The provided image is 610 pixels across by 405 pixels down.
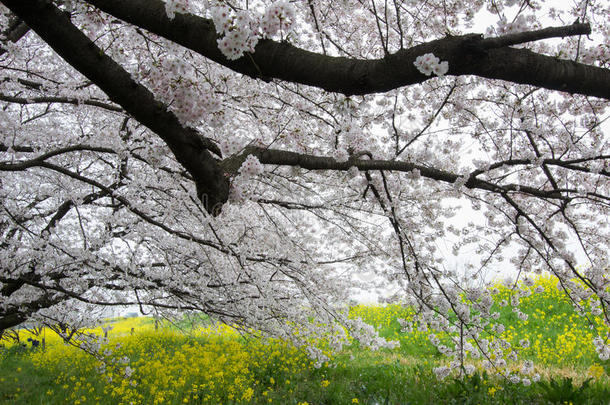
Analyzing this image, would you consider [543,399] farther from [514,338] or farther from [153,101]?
[153,101]

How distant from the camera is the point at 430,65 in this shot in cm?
171

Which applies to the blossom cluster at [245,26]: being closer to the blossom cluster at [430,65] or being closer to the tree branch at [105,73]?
the tree branch at [105,73]

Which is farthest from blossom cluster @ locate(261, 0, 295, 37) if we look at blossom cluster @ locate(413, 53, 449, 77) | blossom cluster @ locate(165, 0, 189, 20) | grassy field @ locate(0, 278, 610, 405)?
grassy field @ locate(0, 278, 610, 405)

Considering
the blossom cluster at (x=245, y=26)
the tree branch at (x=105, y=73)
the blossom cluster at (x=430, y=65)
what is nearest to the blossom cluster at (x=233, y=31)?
the blossom cluster at (x=245, y=26)

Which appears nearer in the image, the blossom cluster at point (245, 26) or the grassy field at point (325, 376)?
the blossom cluster at point (245, 26)

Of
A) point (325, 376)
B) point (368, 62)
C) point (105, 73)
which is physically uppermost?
point (368, 62)

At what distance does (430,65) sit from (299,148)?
172 centimetres

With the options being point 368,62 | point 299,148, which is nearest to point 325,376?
point 299,148

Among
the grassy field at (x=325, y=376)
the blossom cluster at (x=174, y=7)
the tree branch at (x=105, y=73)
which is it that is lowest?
the grassy field at (x=325, y=376)

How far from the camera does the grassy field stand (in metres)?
4.78

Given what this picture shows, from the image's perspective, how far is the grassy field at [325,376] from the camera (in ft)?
15.7

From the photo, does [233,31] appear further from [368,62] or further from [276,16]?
[368,62]

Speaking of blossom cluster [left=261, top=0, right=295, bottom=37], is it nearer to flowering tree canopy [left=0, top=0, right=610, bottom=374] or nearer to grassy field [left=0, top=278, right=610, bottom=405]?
flowering tree canopy [left=0, top=0, right=610, bottom=374]

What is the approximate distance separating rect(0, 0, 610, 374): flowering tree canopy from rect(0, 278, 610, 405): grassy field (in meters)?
1.03
